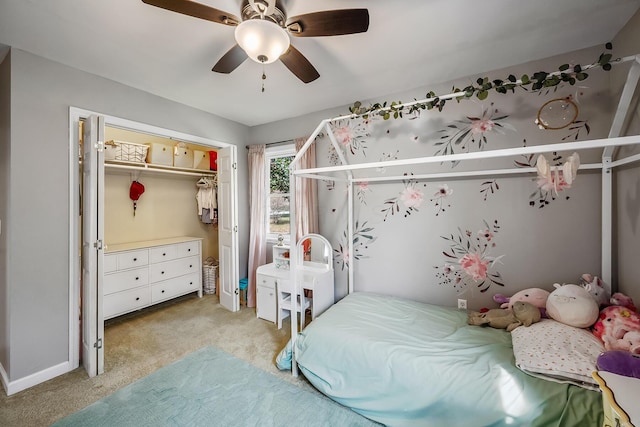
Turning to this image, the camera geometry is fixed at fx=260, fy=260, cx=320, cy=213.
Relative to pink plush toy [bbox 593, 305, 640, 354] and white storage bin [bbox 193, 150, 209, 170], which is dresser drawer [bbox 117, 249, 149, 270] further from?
pink plush toy [bbox 593, 305, 640, 354]

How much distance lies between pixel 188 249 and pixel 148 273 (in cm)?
57

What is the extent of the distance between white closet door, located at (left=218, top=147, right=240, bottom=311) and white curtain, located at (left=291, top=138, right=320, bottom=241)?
2.88ft

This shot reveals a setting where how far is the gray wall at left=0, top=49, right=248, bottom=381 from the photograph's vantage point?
6.23ft

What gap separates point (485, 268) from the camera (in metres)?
2.25

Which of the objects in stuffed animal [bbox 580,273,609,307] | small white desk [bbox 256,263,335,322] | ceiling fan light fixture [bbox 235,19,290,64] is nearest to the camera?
ceiling fan light fixture [bbox 235,19,290,64]

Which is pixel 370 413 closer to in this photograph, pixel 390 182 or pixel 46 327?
pixel 390 182

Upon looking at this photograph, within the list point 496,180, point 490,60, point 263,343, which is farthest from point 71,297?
point 490,60

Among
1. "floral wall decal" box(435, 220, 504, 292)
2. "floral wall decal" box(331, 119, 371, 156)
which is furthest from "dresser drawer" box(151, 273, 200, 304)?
"floral wall decal" box(435, 220, 504, 292)

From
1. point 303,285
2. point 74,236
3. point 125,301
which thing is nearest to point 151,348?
point 125,301

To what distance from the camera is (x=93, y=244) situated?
2.07m

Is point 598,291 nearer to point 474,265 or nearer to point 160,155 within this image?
point 474,265

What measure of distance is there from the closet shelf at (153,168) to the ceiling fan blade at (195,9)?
8.26 ft

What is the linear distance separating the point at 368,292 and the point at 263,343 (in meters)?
1.16

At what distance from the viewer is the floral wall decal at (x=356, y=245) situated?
9.13 feet
